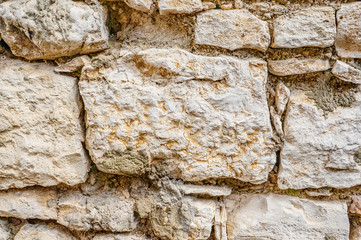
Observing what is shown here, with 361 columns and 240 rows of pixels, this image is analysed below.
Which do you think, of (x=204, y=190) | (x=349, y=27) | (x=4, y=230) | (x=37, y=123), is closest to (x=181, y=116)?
(x=204, y=190)

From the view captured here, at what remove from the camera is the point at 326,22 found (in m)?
0.78

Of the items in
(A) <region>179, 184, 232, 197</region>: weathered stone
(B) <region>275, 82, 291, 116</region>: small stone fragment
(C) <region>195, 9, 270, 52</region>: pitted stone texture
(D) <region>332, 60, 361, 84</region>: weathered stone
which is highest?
(C) <region>195, 9, 270, 52</region>: pitted stone texture

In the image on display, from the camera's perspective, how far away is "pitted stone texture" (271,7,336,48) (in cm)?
78

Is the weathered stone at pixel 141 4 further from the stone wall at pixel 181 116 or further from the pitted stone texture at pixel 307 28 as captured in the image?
the pitted stone texture at pixel 307 28

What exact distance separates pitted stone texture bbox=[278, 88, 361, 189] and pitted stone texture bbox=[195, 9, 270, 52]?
24 cm

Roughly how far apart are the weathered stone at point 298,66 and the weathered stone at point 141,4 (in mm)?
449

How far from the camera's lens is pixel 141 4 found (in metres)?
0.78

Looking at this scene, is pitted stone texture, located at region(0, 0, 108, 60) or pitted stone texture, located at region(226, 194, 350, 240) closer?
pitted stone texture, located at region(0, 0, 108, 60)

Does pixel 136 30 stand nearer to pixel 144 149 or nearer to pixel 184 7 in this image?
pixel 184 7

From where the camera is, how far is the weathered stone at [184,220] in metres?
0.82

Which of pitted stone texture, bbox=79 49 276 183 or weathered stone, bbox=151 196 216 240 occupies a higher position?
pitted stone texture, bbox=79 49 276 183

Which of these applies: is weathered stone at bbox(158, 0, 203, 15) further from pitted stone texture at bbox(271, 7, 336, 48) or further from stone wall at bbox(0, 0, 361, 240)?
pitted stone texture at bbox(271, 7, 336, 48)

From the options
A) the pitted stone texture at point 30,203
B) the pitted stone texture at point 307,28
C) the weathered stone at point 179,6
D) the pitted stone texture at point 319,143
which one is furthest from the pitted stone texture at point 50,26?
the pitted stone texture at point 319,143

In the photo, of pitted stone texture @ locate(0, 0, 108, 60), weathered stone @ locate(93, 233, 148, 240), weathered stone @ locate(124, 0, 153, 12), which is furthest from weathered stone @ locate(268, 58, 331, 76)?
weathered stone @ locate(93, 233, 148, 240)
